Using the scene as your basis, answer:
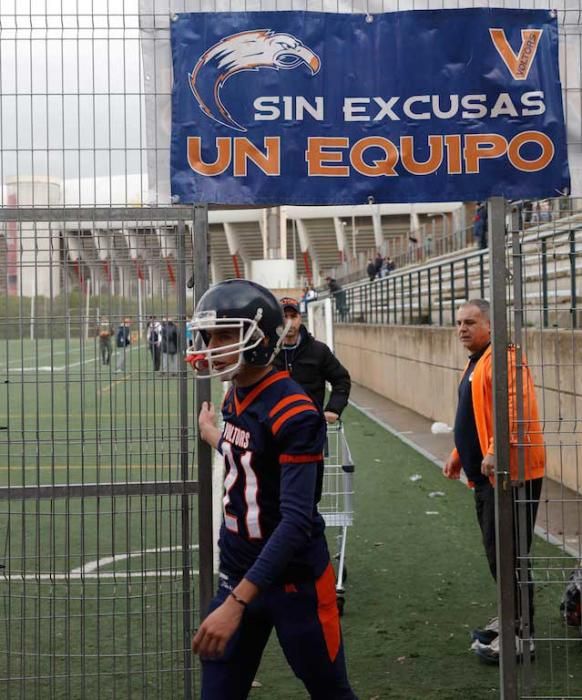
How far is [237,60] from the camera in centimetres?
475

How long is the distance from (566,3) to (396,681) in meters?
3.72

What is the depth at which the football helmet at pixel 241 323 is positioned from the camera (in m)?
3.44

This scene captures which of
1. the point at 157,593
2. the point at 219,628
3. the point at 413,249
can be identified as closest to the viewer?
the point at 219,628

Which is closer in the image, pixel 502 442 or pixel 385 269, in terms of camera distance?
pixel 502 442

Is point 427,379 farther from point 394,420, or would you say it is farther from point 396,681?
point 396,681

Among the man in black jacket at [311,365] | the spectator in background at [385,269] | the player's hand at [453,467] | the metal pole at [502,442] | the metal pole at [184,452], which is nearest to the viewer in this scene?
the metal pole at [502,442]

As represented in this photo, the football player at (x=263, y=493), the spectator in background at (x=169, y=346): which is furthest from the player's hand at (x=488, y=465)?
the football player at (x=263, y=493)

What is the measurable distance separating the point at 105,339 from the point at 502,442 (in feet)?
6.85

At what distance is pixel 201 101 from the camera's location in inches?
186

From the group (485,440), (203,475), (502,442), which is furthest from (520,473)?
(203,475)

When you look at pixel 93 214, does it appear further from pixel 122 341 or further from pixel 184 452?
pixel 184 452

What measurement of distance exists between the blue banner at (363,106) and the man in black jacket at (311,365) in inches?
116

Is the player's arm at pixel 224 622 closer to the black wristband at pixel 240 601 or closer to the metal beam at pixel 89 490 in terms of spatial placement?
the black wristband at pixel 240 601

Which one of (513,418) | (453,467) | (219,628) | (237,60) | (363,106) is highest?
(237,60)
